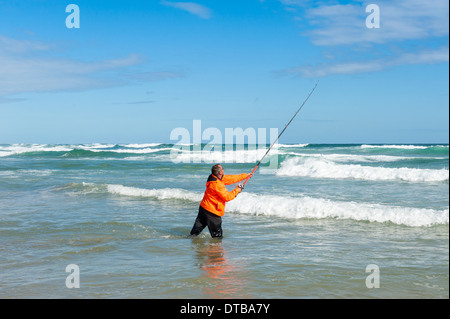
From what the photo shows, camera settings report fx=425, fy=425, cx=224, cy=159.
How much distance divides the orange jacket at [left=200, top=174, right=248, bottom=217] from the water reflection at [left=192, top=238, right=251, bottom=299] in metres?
0.61

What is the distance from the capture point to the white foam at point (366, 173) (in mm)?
17531

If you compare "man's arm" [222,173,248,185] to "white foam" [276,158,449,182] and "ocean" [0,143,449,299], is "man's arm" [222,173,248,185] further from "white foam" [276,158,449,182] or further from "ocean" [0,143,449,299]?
"white foam" [276,158,449,182]

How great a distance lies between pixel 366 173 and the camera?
61.7 feet

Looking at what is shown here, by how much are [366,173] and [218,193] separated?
13563 millimetres

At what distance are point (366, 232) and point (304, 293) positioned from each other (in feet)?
11.8

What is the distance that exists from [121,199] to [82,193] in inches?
78.2

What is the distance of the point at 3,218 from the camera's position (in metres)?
9.36

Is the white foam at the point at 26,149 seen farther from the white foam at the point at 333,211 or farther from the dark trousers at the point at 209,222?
the dark trousers at the point at 209,222

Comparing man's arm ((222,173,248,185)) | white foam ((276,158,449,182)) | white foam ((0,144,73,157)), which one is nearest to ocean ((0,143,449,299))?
man's arm ((222,173,248,185))

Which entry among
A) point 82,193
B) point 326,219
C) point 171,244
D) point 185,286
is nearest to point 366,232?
point 326,219

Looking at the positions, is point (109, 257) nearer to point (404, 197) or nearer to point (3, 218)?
point (3, 218)

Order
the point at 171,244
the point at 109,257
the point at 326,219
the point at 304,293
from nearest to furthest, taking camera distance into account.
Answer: the point at 304,293 < the point at 109,257 < the point at 171,244 < the point at 326,219
